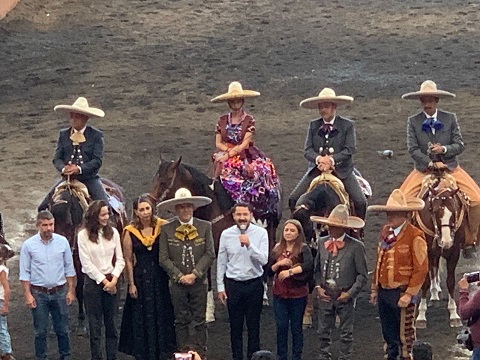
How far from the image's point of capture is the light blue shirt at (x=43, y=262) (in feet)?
37.9

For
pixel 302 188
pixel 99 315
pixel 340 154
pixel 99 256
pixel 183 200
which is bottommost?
pixel 99 315

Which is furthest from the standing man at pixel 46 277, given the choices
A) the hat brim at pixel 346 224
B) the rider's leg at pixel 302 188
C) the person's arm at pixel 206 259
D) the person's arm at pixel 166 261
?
the rider's leg at pixel 302 188

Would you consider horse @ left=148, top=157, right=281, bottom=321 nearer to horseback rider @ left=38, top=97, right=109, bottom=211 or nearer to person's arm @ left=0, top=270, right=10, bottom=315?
horseback rider @ left=38, top=97, right=109, bottom=211

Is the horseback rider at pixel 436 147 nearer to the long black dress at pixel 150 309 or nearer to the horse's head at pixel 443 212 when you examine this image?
the horse's head at pixel 443 212

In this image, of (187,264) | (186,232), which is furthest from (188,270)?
(186,232)

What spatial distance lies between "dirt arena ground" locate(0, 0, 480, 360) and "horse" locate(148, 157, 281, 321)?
1091 millimetres

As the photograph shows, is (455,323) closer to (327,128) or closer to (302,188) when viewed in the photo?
(302,188)

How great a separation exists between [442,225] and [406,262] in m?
1.60

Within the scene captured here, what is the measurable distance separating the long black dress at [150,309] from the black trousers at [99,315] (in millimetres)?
196

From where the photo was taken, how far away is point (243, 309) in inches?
465

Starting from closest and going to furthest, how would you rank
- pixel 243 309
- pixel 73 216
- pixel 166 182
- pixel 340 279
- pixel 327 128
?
pixel 340 279
pixel 243 309
pixel 73 216
pixel 166 182
pixel 327 128

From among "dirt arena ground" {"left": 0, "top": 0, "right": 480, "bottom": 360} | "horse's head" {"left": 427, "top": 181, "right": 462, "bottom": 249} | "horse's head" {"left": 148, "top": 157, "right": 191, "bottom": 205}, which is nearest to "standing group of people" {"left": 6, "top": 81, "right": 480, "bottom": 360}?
"horse's head" {"left": 148, "top": 157, "right": 191, "bottom": 205}

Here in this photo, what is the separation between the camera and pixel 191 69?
2500 centimetres

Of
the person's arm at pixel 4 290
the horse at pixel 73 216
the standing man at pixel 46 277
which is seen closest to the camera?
the person's arm at pixel 4 290
